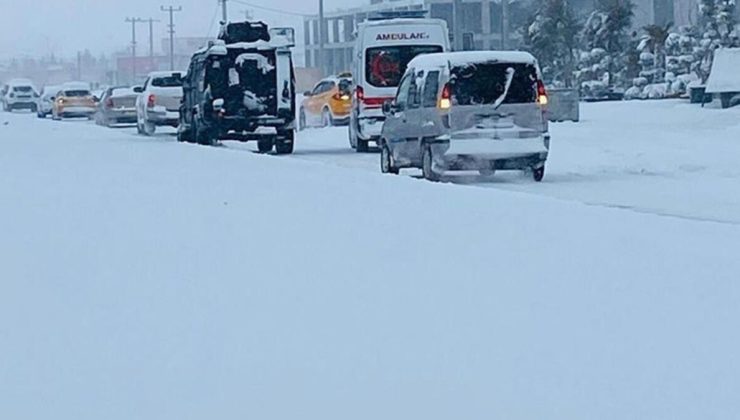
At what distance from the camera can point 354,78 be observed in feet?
92.4

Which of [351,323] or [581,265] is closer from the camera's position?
[351,323]

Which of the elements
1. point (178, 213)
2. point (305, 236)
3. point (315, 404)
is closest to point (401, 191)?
point (178, 213)

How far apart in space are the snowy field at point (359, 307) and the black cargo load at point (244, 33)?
46.7ft

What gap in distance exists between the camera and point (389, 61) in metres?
27.7

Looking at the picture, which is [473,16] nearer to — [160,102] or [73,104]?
[73,104]

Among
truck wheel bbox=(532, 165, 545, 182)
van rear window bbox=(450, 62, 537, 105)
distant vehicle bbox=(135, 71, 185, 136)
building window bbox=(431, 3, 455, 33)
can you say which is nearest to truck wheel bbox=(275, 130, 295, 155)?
distant vehicle bbox=(135, 71, 185, 136)

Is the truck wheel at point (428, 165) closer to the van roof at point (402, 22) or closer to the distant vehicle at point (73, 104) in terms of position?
the van roof at point (402, 22)

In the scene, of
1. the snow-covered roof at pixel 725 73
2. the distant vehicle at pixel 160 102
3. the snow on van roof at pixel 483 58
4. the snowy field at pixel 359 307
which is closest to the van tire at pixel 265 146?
the distant vehicle at pixel 160 102

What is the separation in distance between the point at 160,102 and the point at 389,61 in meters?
9.52

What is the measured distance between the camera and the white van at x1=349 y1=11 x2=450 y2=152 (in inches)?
1079

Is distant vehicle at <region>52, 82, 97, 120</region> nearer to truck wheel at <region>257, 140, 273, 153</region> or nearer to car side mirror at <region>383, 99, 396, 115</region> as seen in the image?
truck wheel at <region>257, 140, 273, 153</region>

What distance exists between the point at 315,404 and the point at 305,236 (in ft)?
13.7

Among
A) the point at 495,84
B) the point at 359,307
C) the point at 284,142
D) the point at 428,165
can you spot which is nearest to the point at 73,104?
the point at 284,142

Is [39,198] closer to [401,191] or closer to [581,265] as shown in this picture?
[401,191]
